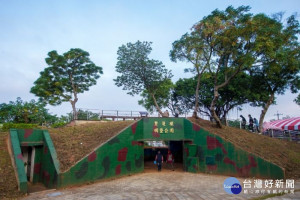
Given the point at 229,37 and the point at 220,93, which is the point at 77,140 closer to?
the point at 229,37

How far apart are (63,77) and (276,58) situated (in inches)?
761

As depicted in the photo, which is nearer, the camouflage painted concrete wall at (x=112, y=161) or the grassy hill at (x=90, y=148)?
the grassy hill at (x=90, y=148)

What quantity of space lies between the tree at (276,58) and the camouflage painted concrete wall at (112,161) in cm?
969

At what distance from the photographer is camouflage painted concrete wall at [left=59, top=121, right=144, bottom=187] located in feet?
37.8

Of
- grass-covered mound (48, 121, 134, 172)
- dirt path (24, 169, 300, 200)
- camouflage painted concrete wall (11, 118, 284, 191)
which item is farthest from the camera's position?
grass-covered mound (48, 121, 134, 172)

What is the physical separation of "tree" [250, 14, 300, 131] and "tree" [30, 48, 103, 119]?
1672 cm

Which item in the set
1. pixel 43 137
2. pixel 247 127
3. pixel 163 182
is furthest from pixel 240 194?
pixel 247 127

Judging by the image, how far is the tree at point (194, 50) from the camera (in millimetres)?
16594

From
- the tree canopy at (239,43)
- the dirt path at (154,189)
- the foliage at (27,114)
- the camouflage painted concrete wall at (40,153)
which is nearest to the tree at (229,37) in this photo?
the tree canopy at (239,43)

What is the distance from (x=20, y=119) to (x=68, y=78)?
6.00 m

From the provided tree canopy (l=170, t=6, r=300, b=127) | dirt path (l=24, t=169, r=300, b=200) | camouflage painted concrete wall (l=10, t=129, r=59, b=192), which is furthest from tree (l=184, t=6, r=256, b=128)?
camouflage painted concrete wall (l=10, t=129, r=59, b=192)

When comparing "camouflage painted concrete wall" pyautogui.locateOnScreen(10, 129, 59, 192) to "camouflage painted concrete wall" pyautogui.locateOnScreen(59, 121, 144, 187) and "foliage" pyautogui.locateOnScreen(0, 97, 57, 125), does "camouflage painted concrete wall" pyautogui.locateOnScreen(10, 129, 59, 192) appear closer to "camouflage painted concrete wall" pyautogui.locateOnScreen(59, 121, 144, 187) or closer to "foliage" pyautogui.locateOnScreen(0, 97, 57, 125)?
"camouflage painted concrete wall" pyautogui.locateOnScreen(59, 121, 144, 187)

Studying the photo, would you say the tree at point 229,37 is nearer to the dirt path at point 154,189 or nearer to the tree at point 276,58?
the tree at point 276,58

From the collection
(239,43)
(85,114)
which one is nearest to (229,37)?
(239,43)
